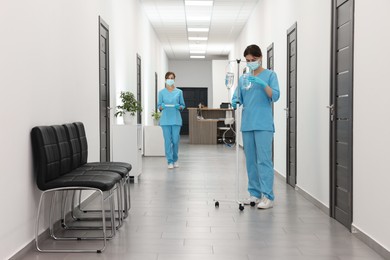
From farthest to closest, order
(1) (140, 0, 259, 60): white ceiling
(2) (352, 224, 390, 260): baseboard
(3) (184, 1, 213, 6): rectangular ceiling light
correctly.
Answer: (1) (140, 0, 259, 60): white ceiling
(3) (184, 1, 213, 6): rectangular ceiling light
(2) (352, 224, 390, 260): baseboard

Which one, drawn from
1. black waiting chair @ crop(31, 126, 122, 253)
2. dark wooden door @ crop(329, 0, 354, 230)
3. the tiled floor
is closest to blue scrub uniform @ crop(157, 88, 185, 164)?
the tiled floor

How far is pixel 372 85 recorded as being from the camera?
311cm

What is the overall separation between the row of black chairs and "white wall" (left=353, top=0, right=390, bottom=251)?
1614 mm

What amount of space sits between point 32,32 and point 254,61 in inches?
79.3

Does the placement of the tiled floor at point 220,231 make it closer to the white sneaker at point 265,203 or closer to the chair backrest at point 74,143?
the white sneaker at point 265,203

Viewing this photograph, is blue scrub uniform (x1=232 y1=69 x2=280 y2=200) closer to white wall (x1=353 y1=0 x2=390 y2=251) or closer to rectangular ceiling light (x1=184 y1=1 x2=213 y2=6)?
white wall (x1=353 y1=0 x2=390 y2=251)

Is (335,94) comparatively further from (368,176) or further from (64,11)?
(64,11)

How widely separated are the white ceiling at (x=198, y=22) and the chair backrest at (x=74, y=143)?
613cm

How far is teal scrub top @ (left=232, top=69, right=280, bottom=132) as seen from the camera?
14.6 ft

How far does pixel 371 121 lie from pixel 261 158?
4.81ft

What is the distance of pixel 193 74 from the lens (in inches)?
788

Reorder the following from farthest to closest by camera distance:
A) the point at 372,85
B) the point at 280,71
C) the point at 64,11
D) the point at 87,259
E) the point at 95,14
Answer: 1. the point at 280,71
2. the point at 95,14
3. the point at 64,11
4. the point at 372,85
5. the point at 87,259

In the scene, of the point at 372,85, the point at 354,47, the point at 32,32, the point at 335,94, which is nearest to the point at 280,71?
the point at 335,94

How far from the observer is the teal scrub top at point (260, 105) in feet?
14.6
